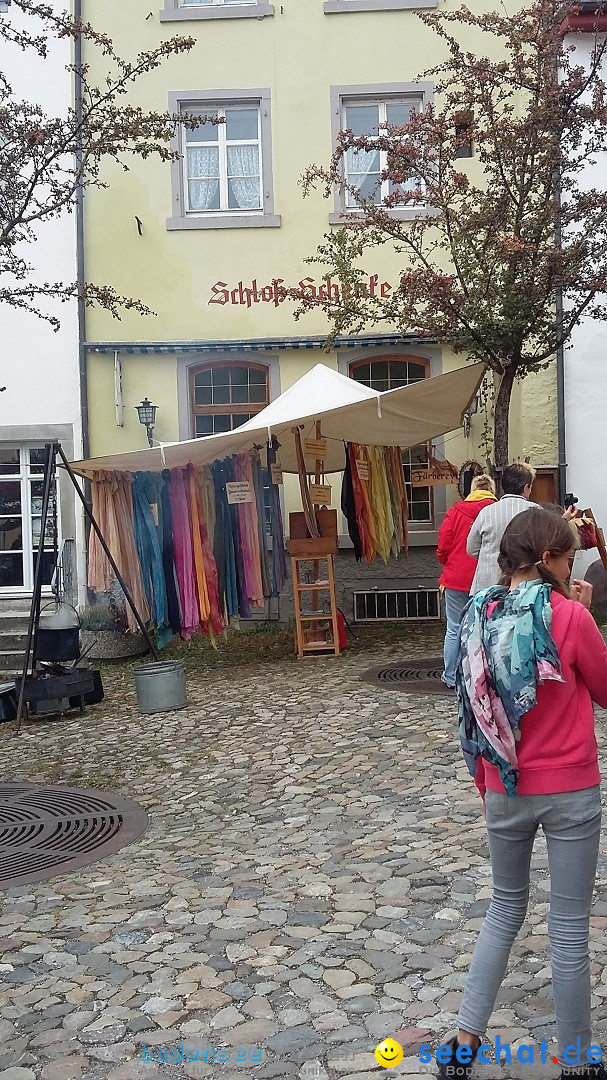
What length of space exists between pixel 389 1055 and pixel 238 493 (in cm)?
762

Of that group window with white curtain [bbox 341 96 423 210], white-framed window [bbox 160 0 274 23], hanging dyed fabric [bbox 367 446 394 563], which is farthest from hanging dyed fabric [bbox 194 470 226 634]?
white-framed window [bbox 160 0 274 23]

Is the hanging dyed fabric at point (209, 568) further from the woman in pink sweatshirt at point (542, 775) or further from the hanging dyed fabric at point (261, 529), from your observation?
the woman in pink sweatshirt at point (542, 775)

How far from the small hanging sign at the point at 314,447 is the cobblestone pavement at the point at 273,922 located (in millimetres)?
4008

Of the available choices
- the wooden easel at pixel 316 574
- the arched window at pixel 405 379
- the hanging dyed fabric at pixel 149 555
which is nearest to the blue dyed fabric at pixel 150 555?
the hanging dyed fabric at pixel 149 555

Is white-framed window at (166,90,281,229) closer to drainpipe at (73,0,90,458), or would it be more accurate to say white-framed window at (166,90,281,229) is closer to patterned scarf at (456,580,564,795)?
drainpipe at (73,0,90,458)

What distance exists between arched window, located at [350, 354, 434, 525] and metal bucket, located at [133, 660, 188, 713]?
17.7 feet

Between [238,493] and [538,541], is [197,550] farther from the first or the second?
[538,541]

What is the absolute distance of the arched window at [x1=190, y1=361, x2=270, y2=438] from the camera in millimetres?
13219

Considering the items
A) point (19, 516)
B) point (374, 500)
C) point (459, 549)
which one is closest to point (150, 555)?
point (374, 500)

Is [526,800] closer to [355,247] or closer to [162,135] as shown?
[162,135]

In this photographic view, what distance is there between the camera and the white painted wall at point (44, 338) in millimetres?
12945

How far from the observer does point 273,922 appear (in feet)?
13.3

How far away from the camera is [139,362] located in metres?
13.0

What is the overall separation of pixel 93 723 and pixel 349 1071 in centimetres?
585
